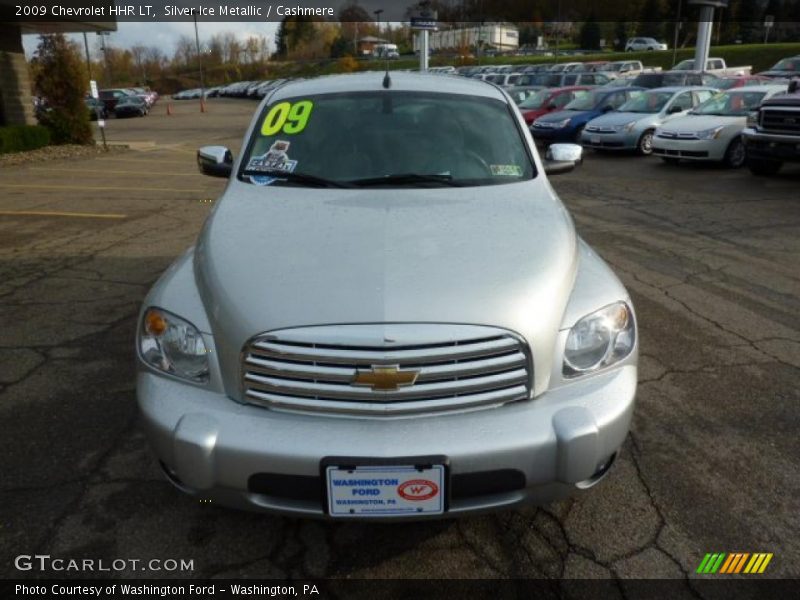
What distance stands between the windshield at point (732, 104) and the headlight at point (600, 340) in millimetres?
11806

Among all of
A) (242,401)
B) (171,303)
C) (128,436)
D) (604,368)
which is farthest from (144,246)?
(604,368)

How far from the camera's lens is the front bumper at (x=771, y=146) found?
9.74 metres

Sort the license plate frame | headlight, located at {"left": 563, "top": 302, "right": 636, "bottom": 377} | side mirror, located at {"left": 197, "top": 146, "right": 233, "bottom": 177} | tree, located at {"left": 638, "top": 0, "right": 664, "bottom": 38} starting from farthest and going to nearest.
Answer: tree, located at {"left": 638, "top": 0, "right": 664, "bottom": 38} < side mirror, located at {"left": 197, "top": 146, "right": 233, "bottom": 177} < headlight, located at {"left": 563, "top": 302, "right": 636, "bottom": 377} < the license plate frame

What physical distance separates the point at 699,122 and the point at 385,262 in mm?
11924

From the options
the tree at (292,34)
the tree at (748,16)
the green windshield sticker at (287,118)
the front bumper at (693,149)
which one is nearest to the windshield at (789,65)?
the front bumper at (693,149)

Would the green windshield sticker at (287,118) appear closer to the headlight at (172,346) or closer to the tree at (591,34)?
the headlight at (172,346)

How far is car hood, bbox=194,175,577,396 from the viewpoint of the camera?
2125 millimetres

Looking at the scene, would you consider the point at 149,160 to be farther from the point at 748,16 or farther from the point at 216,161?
the point at 748,16

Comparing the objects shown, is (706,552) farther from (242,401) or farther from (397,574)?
(242,401)

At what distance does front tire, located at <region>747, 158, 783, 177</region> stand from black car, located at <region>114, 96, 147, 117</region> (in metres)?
33.7

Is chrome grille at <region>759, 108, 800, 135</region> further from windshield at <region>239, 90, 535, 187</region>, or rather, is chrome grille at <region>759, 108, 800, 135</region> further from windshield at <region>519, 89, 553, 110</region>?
windshield at <region>519, 89, 553, 110</region>

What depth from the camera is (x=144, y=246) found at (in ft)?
23.0

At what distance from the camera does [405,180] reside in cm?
322

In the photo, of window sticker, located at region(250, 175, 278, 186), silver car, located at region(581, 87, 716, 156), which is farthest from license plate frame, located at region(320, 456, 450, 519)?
silver car, located at region(581, 87, 716, 156)
